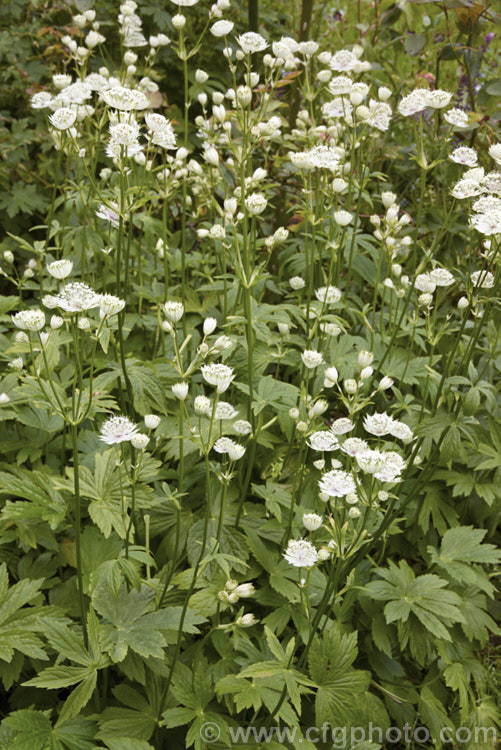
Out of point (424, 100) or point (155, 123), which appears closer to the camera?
point (155, 123)

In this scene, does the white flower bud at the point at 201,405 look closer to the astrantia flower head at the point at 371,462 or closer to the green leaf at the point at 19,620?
the astrantia flower head at the point at 371,462

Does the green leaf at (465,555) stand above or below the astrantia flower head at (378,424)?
below

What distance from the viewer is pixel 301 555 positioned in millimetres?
1606

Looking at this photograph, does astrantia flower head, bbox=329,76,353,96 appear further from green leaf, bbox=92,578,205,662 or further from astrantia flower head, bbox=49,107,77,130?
green leaf, bbox=92,578,205,662

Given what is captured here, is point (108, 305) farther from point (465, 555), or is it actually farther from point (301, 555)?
point (465, 555)

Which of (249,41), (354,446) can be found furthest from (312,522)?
(249,41)

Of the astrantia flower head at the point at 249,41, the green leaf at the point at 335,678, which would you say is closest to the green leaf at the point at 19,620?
the green leaf at the point at 335,678

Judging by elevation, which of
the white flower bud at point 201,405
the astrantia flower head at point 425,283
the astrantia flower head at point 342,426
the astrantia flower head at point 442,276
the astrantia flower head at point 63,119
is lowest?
the astrantia flower head at point 342,426

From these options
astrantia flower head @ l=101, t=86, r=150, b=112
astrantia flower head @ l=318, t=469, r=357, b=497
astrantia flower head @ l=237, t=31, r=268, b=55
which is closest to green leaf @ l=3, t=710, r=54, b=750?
astrantia flower head @ l=318, t=469, r=357, b=497

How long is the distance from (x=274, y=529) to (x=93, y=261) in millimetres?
1775

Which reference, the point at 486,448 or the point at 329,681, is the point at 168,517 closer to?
A: the point at 329,681

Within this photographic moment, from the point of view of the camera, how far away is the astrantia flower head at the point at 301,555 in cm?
159

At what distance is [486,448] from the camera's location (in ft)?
7.69

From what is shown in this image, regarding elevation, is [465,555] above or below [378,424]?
below
